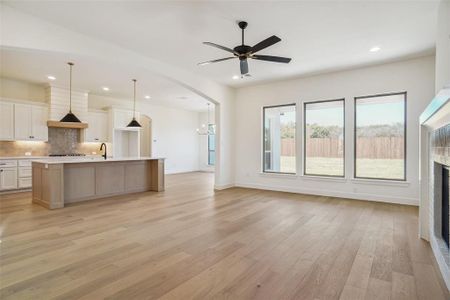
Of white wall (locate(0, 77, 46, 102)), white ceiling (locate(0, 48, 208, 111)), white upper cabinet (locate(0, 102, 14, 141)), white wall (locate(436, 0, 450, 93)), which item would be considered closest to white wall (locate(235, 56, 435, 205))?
white wall (locate(436, 0, 450, 93))

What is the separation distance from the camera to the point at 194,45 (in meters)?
4.43

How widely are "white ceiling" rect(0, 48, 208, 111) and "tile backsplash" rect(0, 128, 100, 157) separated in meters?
1.57

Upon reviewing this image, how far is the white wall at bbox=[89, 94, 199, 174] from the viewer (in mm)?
9975

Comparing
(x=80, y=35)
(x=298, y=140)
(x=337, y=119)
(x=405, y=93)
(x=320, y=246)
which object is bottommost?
(x=320, y=246)

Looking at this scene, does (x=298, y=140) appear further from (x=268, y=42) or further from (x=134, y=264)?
(x=134, y=264)

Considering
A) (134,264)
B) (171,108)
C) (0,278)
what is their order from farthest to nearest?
(171,108) → (134,264) → (0,278)

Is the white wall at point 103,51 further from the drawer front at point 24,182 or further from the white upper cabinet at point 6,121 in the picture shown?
the drawer front at point 24,182

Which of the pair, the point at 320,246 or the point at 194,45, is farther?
the point at 194,45

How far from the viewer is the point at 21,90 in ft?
22.9

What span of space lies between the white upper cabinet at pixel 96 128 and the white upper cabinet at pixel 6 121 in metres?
1.92

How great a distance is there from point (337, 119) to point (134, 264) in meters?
5.64

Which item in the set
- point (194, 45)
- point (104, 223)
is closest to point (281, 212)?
point (104, 223)

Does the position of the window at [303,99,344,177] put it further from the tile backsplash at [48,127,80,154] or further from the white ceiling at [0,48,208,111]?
the tile backsplash at [48,127,80,154]

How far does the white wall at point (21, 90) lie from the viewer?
6660 millimetres
